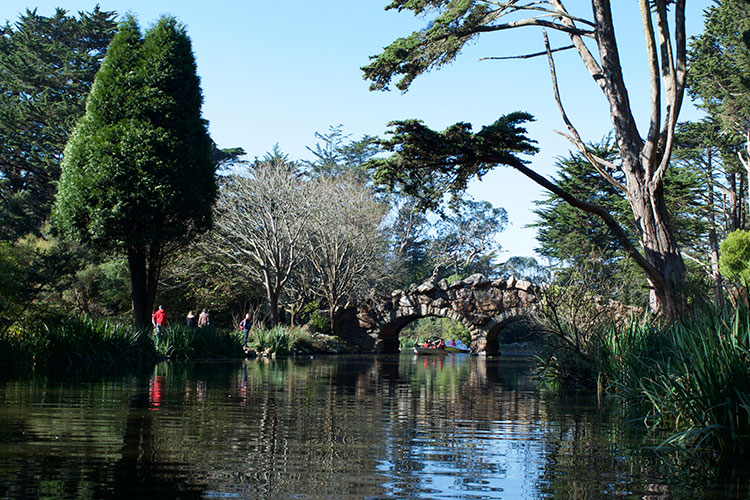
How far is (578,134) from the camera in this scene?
13.0 m

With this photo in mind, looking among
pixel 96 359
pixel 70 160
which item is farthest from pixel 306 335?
pixel 96 359

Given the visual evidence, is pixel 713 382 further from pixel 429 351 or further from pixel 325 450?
pixel 429 351

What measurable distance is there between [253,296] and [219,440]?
28.7m

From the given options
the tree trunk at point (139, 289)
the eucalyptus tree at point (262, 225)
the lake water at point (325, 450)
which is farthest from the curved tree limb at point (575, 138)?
the eucalyptus tree at point (262, 225)

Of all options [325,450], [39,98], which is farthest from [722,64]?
[39,98]

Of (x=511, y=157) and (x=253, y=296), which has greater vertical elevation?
(x=511, y=157)

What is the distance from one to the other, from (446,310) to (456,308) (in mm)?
532

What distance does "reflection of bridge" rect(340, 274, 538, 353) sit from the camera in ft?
123

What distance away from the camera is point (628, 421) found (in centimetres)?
754

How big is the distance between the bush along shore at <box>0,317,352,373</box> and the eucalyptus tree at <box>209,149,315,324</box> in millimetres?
8545

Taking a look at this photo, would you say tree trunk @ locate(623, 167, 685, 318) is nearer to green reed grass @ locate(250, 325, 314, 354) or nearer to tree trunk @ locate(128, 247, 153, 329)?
tree trunk @ locate(128, 247, 153, 329)

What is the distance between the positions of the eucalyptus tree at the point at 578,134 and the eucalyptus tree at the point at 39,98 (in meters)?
22.8

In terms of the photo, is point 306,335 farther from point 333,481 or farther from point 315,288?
point 333,481

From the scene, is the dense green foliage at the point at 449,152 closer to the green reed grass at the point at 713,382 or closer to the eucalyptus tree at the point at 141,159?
the green reed grass at the point at 713,382
